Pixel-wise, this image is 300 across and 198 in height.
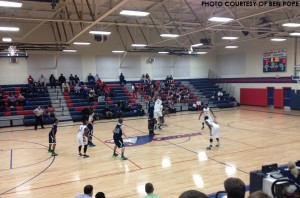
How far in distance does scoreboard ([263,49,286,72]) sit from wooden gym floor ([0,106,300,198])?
984 centimetres

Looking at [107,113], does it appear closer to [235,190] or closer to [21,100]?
[21,100]

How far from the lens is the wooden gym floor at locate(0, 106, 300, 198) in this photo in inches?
269

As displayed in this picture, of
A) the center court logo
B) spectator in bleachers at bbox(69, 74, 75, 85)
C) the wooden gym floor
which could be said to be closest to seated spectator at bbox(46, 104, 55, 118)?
spectator in bleachers at bbox(69, 74, 75, 85)

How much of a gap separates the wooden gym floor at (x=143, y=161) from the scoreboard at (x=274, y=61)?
9.84 metres

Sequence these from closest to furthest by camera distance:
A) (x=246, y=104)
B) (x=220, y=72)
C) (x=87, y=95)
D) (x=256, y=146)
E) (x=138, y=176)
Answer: (x=138, y=176) → (x=256, y=146) → (x=87, y=95) → (x=246, y=104) → (x=220, y=72)

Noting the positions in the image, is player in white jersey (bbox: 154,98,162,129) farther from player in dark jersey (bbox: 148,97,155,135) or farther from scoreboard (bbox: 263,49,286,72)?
scoreboard (bbox: 263,49,286,72)

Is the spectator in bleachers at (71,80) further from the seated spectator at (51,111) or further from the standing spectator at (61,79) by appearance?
the seated spectator at (51,111)

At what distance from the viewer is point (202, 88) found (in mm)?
27562

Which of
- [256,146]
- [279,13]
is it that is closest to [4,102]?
[256,146]

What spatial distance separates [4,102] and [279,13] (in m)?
21.2

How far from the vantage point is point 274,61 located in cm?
2314

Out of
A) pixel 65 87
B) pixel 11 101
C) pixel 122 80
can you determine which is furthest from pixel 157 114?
pixel 11 101

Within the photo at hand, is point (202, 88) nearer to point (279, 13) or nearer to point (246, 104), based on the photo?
point (246, 104)

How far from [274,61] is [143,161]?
1884cm
